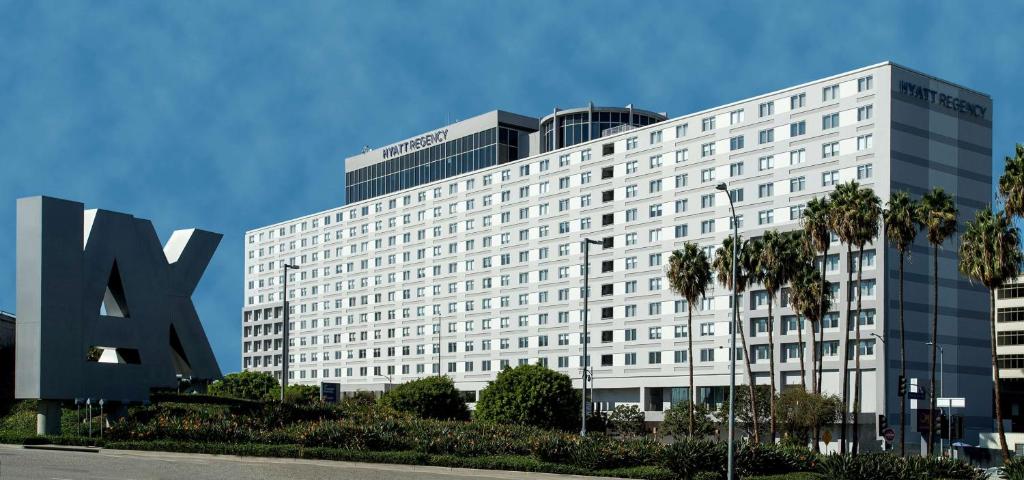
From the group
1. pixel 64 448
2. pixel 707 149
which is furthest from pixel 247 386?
pixel 64 448

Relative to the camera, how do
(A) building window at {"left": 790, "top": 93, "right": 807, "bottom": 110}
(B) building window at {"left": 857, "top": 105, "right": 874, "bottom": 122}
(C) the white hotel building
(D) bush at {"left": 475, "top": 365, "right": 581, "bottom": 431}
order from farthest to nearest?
(A) building window at {"left": 790, "top": 93, "right": 807, "bottom": 110}
(C) the white hotel building
(B) building window at {"left": 857, "top": 105, "right": 874, "bottom": 122}
(D) bush at {"left": 475, "top": 365, "right": 581, "bottom": 431}

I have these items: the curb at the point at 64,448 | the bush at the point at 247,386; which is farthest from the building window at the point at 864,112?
the bush at the point at 247,386

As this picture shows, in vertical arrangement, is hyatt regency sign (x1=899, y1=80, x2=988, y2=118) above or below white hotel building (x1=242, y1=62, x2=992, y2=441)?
above

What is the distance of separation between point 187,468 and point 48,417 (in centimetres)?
2387

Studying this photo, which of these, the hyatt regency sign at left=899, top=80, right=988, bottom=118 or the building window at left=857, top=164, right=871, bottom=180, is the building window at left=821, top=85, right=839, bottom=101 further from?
the building window at left=857, top=164, right=871, bottom=180

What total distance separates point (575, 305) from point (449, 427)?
231 feet

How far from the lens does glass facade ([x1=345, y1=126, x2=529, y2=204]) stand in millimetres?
150375

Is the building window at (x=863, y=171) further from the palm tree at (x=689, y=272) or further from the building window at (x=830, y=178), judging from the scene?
the palm tree at (x=689, y=272)

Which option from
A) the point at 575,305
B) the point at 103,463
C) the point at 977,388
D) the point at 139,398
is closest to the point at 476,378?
the point at 575,305

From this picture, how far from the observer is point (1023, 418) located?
431ft

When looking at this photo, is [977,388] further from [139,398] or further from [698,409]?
[139,398]

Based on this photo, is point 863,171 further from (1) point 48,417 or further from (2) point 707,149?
(1) point 48,417

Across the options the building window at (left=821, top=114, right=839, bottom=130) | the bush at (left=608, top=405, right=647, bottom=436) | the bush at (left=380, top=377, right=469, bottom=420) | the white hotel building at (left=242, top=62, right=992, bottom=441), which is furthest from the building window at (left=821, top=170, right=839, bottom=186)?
the bush at (left=380, top=377, right=469, bottom=420)

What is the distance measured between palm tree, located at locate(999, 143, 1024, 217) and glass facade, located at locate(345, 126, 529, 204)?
90.1 metres
